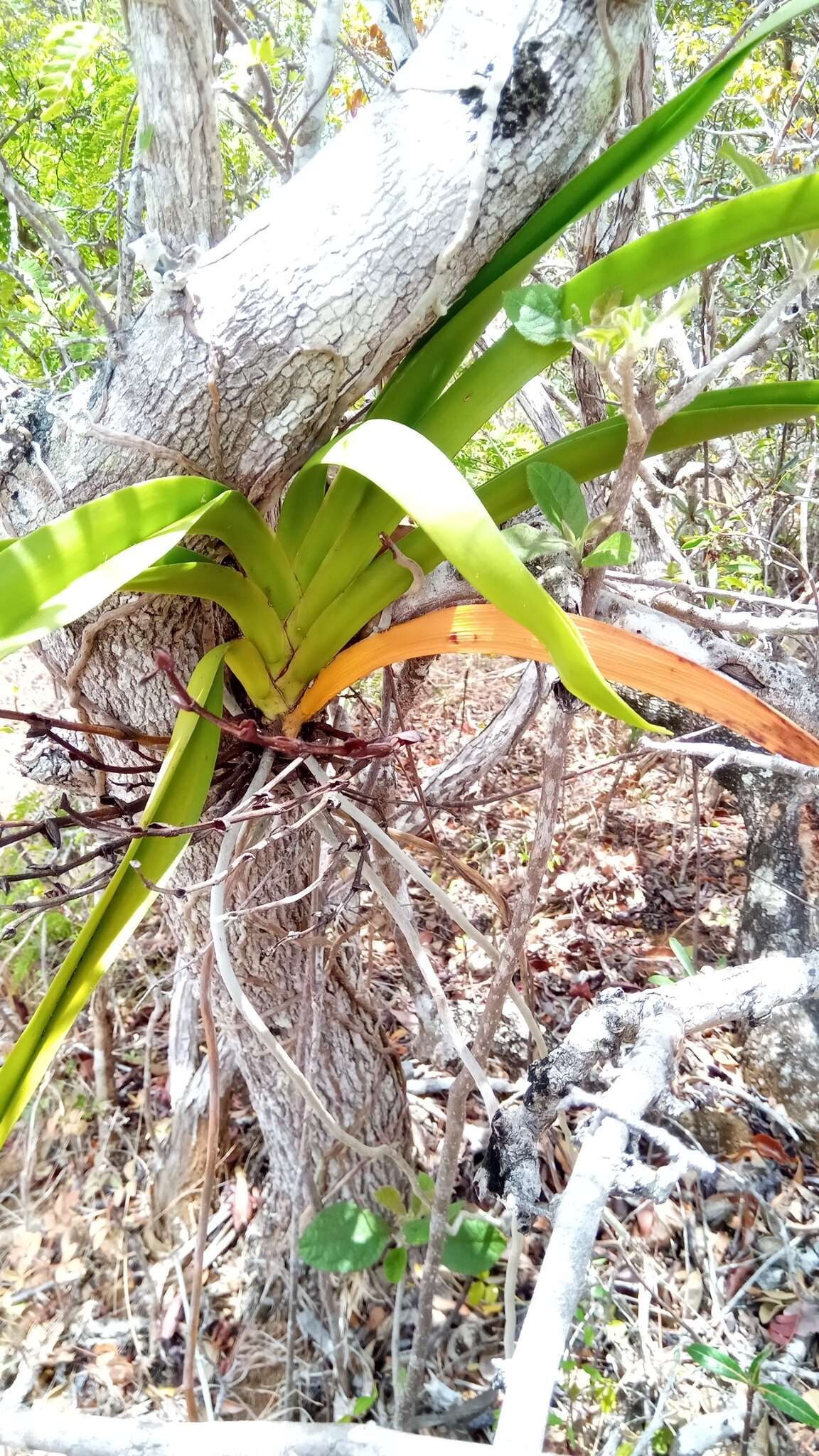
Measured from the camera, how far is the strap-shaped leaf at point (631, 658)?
1.92 ft

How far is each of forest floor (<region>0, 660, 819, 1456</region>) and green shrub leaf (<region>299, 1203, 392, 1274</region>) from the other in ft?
0.59

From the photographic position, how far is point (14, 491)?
635mm

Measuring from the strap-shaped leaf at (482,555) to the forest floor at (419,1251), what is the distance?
0.49 metres

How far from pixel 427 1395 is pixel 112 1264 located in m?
0.57

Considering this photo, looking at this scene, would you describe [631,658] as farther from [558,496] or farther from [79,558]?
[79,558]

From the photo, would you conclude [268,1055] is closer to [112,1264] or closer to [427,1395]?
[427,1395]

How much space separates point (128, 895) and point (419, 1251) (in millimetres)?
807

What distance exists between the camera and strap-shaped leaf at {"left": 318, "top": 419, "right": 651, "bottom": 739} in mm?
371

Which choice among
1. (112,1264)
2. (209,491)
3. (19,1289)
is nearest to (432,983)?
(209,491)

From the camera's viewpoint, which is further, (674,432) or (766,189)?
(674,432)

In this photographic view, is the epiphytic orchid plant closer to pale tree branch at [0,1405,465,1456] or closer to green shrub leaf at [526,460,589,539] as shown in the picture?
green shrub leaf at [526,460,589,539]

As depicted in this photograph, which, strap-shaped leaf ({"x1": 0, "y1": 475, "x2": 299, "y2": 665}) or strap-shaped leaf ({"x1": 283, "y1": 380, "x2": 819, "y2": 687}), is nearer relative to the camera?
strap-shaped leaf ({"x1": 0, "y1": 475, "x2": 299, "y2": 665})

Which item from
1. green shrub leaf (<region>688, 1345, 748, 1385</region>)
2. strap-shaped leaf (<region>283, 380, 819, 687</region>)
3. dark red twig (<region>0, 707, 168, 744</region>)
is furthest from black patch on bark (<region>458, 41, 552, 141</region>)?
green shrub leaf (<region>688, 1345, 748, 1385</region>)

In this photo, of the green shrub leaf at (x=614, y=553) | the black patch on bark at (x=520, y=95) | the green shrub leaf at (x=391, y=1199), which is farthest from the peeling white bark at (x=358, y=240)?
the green shrub leaf at (x=391, y=1199)
